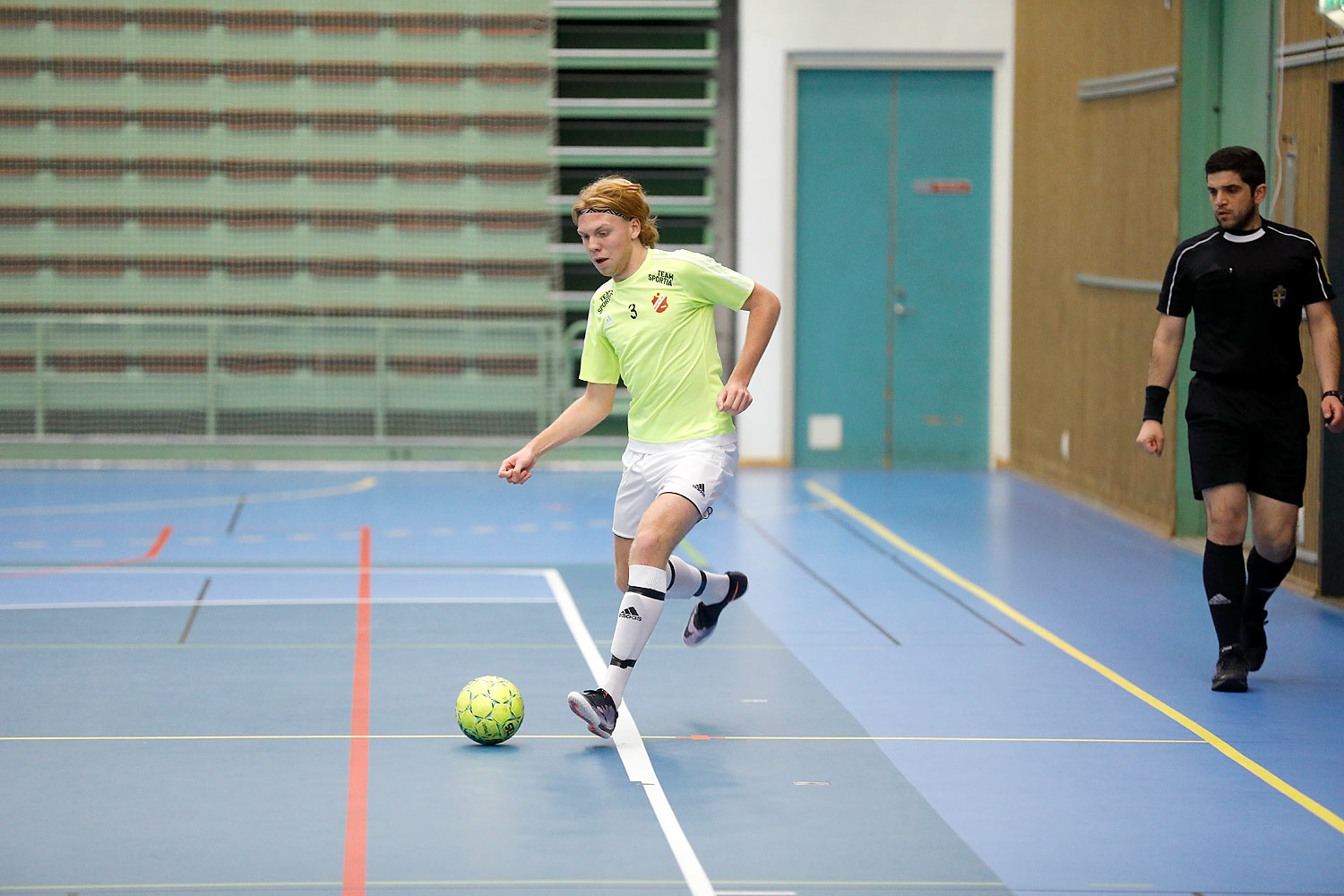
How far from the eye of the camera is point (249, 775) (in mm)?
5562

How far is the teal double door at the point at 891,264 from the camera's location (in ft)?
47.9

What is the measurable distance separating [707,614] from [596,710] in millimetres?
1269

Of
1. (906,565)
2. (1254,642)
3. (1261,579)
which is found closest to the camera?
(1261,579)

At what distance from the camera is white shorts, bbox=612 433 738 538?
237 inches

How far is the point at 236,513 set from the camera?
39.0 feet

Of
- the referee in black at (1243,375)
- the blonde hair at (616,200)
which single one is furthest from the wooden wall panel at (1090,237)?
the blonde hair at (616,200)

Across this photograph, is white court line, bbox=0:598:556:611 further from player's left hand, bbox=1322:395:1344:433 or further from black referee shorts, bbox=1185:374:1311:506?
player's left hand, bbox=1322:395:1344:433

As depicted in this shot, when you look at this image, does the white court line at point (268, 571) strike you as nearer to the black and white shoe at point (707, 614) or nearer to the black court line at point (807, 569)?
the black court line at point (807, 569)

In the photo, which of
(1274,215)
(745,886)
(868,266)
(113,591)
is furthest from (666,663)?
(868,266)

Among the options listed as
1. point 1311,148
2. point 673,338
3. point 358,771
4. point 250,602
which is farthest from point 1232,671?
point 250,602

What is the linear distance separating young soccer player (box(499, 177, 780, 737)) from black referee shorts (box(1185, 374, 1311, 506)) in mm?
1961

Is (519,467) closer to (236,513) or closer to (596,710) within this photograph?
(596,710)

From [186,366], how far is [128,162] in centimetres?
195

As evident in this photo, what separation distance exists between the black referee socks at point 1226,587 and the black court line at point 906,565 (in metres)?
1.19
